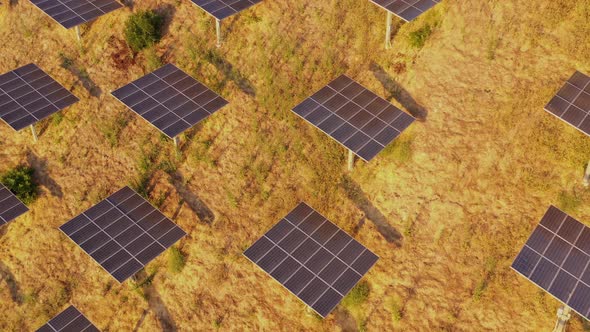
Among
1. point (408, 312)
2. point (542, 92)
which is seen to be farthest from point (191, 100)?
point (542, 92)

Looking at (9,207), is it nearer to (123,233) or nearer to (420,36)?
(123,233)

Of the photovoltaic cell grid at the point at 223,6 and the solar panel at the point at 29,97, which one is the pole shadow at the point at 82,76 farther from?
the photovoltaic cell grid at the point at 223,6

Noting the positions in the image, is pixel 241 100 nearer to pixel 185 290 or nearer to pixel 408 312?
pixel 185 290

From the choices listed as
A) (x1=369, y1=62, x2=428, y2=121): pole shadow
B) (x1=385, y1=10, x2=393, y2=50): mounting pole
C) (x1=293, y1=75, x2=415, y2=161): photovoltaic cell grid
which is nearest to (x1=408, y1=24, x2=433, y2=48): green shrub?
(x1=385, y1=10, x2=393, y2=50): mounting pole

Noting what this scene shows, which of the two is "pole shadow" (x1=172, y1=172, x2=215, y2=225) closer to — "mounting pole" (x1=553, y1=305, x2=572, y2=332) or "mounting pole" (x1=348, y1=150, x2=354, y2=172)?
"mounting pole" (x1=348, y1=150, x2=354, y2=172)

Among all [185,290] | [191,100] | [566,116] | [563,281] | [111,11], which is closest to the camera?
[563,281]
